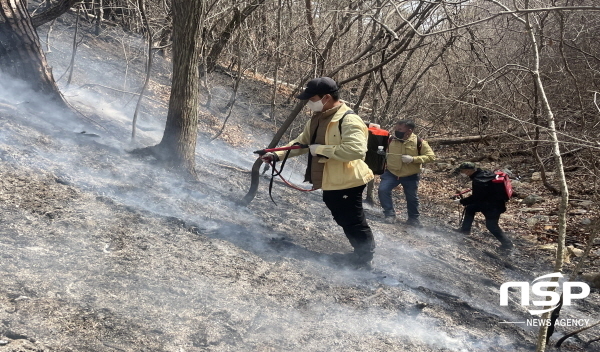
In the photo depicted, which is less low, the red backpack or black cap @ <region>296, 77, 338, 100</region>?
black cap @ <region>296, 77, 338, 100</region>

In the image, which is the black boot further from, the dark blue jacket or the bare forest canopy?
the bare forest canopy

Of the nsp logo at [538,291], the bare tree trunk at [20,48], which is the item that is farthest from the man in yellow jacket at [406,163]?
the bare tree trunk at [20,48]

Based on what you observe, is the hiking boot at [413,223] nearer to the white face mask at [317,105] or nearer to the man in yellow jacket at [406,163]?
the man in yellow jacket at [406,163]

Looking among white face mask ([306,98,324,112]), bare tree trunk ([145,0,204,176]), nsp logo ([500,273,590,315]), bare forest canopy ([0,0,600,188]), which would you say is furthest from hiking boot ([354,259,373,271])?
bare forest canopy ([0,0,600,188])

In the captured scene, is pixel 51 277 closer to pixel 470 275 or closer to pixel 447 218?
pixel 470 275

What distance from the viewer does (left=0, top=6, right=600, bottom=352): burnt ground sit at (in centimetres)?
334

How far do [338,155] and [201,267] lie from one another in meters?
1.54

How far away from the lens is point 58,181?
512 cm

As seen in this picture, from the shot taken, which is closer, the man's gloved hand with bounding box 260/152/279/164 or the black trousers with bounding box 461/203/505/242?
the man's gloved hand with bounding box 260/152/279/164

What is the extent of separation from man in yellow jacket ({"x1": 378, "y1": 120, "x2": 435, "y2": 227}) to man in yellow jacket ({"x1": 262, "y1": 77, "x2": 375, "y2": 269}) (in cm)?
286

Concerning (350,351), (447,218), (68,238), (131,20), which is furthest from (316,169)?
(131,20)

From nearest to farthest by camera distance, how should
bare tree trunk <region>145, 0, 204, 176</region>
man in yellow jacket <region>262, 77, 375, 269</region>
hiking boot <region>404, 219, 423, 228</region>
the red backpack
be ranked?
1. man in yellow jacket <region>262, 77, 375, 269</region>
2. bare tree trunk <region>145, 0, 204, 176</region>
3. the red backpack
4. hiking boot <region>404, 219, 423, 228</region>

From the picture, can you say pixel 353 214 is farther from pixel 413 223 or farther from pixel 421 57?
pixel 421 57

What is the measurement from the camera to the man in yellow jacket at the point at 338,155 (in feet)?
14.5
